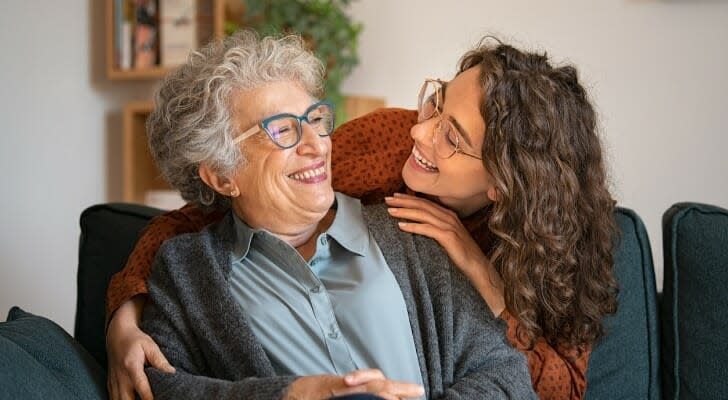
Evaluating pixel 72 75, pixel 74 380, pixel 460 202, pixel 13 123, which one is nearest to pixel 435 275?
pixel 460 202

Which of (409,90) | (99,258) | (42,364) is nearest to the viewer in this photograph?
(42,364)

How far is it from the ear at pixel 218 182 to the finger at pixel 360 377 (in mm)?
530

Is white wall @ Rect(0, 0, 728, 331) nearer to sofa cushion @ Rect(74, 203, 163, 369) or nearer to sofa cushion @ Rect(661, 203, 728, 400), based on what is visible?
sofa cushion @ Rect(661, 203, 728, 400)

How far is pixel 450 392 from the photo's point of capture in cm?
146

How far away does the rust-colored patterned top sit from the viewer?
5.33ft

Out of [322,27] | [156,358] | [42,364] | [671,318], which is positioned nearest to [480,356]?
[671,318]

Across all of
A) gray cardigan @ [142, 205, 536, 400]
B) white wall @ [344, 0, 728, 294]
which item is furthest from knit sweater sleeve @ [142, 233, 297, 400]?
white wall @ [344, 0, 728, 294]

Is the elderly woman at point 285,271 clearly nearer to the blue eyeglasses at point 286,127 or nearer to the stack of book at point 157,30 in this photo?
the blue eyeglasses at point 286,127

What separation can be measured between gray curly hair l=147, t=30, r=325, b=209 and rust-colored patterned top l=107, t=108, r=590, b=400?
5.1 inches

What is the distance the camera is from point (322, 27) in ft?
10.6

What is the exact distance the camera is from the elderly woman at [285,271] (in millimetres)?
1521

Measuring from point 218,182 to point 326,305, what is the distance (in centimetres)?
37

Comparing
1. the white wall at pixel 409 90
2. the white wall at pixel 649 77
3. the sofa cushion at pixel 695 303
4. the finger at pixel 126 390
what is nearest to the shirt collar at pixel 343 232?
the finger at pixel 126 390

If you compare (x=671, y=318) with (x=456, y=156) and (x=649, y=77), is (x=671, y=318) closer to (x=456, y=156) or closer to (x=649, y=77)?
(x=456, y=156)
